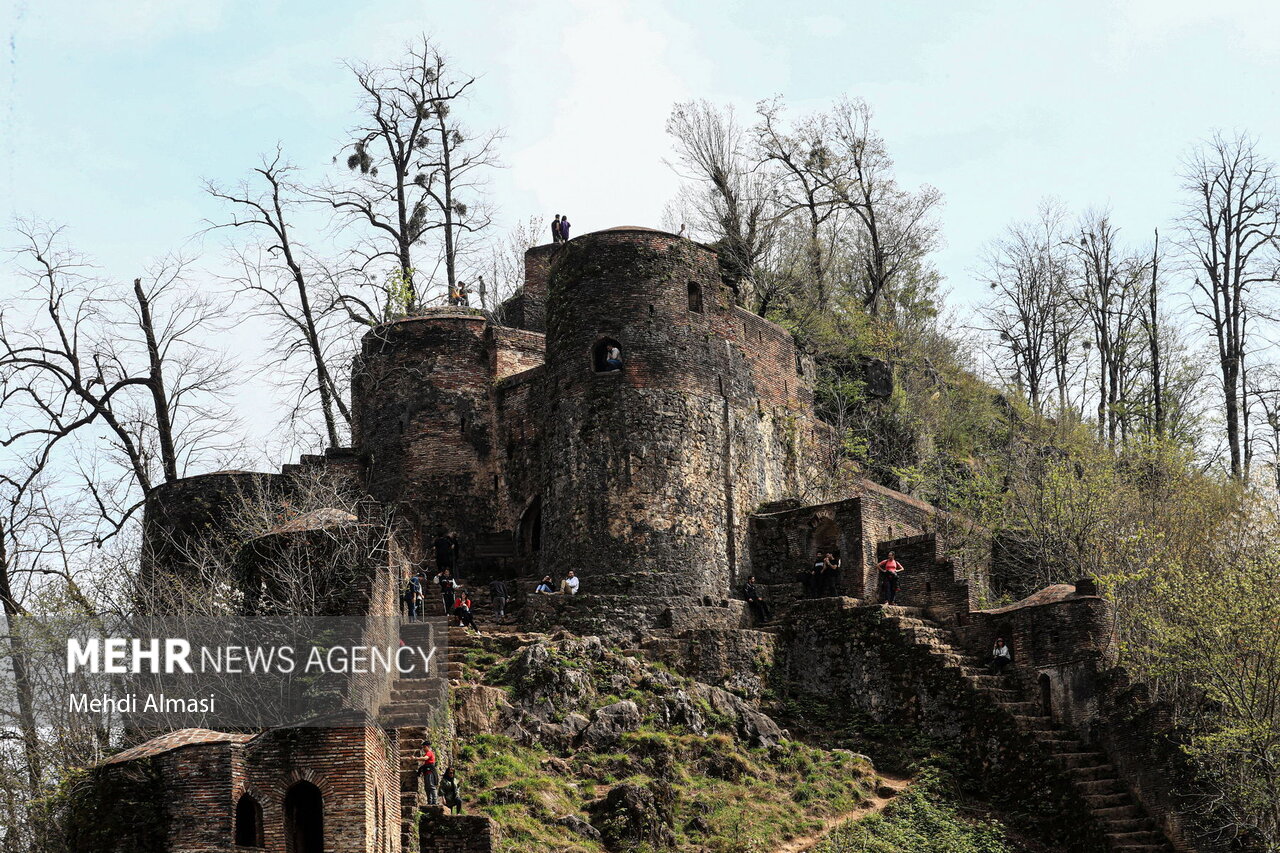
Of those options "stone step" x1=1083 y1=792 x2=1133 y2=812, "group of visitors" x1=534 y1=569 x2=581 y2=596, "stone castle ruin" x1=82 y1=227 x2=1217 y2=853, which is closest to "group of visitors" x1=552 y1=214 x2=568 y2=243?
"stone castle ruin" x1=82 y1=227 x2=1217 y2=853

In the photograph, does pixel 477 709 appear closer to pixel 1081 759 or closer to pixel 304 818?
pixel 304 818

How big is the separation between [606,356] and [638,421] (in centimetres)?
172

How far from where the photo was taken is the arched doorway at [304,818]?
22016 mm

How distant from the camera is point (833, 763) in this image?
30.3m

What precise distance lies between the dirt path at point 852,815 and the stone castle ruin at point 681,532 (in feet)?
4.87

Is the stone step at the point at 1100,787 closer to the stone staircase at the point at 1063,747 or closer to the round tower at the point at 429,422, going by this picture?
the stone staircase at the point at 1063,747

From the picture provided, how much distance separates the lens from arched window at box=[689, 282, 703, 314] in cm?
3662

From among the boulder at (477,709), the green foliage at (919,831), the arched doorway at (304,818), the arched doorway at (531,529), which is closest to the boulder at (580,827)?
the boulder at (477,709)

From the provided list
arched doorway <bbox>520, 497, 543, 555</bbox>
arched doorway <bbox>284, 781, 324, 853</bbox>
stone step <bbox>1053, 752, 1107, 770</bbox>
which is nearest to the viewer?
arched doorway <bbox>284, 781, 324, 853</bbox>

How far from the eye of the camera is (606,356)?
3581 centimetres

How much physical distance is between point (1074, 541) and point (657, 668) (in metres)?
9.82

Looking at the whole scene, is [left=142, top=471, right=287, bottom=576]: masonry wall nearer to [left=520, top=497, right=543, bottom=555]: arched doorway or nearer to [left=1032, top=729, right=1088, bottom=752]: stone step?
[left=520, top=497, right=543, bottom=555]: arched doorway

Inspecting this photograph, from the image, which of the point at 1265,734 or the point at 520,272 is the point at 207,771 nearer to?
the point at 1265,734

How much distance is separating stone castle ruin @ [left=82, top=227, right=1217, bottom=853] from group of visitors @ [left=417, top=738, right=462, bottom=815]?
0.26 meters
